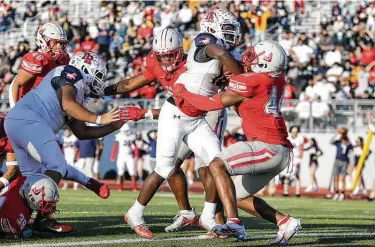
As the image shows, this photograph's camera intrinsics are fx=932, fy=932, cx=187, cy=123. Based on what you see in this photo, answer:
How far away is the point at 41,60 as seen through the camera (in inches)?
344

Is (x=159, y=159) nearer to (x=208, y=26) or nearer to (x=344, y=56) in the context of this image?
(x=208, y=26)

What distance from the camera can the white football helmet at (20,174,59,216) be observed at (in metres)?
7.14

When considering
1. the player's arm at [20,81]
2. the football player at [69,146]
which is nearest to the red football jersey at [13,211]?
the player's arm at [20,81]

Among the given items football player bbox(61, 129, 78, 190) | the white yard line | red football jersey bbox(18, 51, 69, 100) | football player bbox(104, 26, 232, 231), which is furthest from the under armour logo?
football player bbox(61, 129, 78, 190)

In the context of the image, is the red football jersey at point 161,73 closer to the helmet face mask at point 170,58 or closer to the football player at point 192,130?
the helmet face mask at point 170,58

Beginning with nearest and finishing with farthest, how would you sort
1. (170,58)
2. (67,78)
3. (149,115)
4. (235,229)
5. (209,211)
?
(235,229) → (67,78) → (149,115) → (209,211) → (170,58)

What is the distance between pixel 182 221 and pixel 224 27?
1808mm

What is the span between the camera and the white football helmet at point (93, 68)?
25.5ft

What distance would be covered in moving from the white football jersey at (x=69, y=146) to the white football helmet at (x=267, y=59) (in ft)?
47.9

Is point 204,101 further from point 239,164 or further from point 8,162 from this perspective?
point 8,162

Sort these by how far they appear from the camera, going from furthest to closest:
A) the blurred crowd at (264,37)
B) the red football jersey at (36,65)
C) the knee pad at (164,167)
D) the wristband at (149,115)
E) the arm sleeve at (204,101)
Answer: the blurred crowd at (264,37)
the red football jersey at (36,65)
the knee pad at (164,167)
the wristband at (149,115)
the arm sleeve at (204,101)

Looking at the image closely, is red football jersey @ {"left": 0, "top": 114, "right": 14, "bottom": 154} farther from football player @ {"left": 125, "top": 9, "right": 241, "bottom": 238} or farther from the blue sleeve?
football player @ {"left": 125, "top": 9, "right": 241, "bottom": 238}

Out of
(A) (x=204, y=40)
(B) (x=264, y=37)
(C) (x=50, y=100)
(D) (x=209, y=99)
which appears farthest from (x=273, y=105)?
(B) (x=264, y=37)

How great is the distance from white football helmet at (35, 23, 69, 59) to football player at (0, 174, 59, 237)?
78.4 inches
